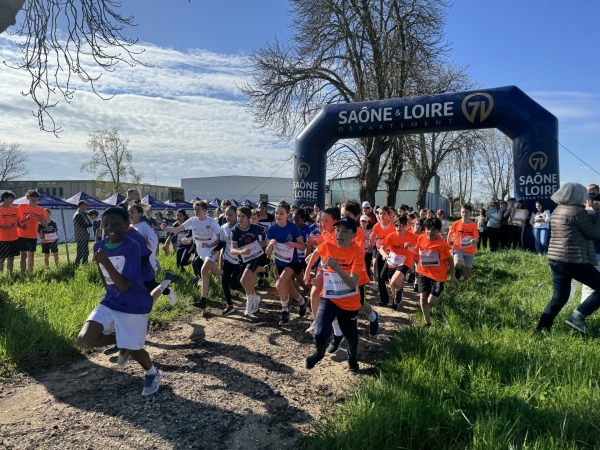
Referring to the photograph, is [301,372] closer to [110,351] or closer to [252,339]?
[252,339]

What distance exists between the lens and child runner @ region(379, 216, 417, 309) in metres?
6.83

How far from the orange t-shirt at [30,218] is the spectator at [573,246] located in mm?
9837

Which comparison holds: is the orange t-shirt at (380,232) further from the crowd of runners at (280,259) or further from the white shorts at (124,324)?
the white shorts at (124,324)

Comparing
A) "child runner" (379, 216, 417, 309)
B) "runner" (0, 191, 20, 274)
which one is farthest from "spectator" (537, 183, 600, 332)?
"runner" (0, 191, 20, 274)

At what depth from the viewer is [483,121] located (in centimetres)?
1034

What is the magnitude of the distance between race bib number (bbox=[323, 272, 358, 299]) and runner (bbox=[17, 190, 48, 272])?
773 centimetres

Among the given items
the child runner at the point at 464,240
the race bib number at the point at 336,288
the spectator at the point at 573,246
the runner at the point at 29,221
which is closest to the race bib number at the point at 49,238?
the runner at the point at 29,221

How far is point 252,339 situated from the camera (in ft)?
17.5

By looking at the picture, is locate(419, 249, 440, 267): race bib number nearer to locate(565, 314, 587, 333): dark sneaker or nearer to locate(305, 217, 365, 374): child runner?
locate(565, 314, 587, 333): dark sneaker

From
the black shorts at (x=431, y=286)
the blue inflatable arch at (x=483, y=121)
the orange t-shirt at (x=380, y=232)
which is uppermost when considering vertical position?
the blue inflatable arch at (x=483, y=121)

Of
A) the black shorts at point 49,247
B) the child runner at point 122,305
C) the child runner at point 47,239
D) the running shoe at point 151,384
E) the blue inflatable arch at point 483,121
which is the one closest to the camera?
the child runner at point 122,305

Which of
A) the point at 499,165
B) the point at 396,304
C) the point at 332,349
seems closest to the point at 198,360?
the point at 332,349

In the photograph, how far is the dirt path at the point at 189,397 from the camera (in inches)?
119

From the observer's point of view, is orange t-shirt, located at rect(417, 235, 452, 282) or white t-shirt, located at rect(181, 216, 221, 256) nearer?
orange t-shirt, located at rect(417, 235, 452, 282)
